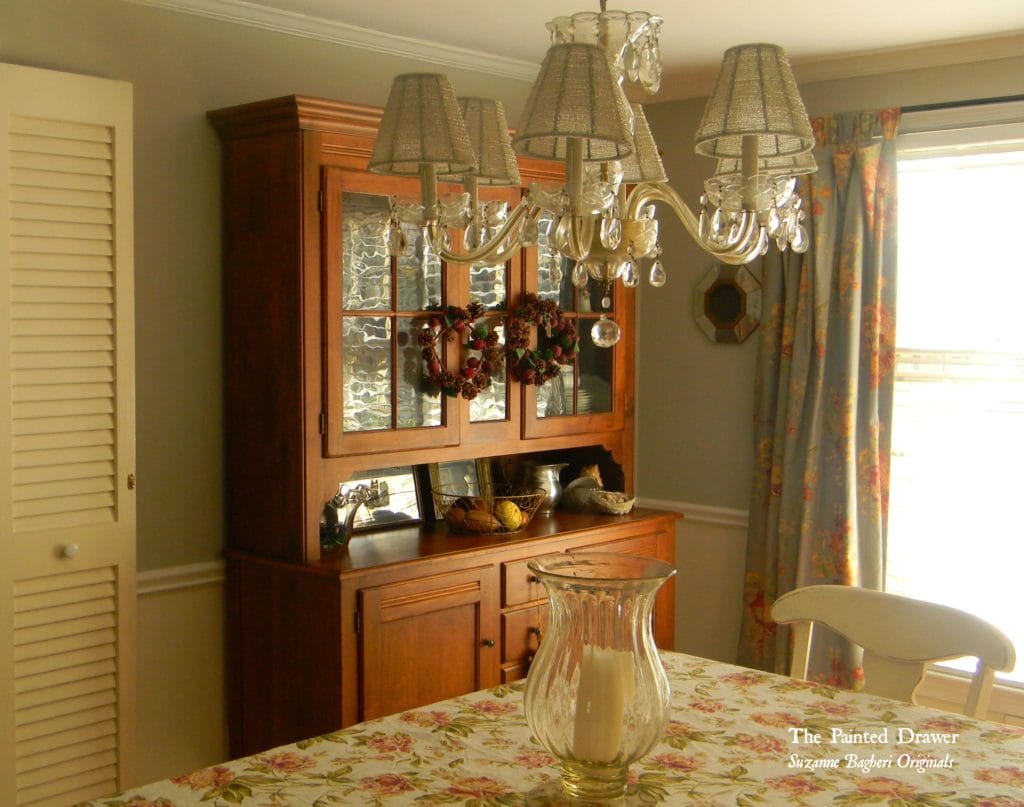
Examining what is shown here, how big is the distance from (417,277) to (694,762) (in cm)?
183

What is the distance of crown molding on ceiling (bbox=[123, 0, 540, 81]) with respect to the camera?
10.3ft

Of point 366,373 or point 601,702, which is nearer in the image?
point 601,702

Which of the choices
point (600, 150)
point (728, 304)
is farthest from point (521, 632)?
point (600, 150)

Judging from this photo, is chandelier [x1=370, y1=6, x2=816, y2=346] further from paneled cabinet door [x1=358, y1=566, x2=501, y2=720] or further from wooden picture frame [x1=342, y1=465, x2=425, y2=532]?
wooden picture frame [x1=342, y1=465, x2=425, y2=532]

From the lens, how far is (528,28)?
3.46 meters

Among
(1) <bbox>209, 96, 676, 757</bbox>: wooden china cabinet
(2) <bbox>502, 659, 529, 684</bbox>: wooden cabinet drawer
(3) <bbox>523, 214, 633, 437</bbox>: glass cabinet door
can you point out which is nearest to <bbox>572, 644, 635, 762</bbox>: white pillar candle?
(1) <bbox>209, 96, 676, 757</bbox>: wooden china cabinet

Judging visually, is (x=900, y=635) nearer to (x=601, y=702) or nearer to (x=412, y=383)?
(x=601, y=702)

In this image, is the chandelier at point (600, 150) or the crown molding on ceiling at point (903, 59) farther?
the crown molding on ceiling at point (903, 59)

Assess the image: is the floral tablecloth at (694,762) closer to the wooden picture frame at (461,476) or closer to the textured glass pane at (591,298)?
the wooden picture frame at (461,476)

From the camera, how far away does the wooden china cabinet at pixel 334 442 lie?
2.99 m

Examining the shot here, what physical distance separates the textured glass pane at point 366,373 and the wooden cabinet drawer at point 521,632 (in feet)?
2.29

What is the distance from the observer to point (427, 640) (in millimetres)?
3145

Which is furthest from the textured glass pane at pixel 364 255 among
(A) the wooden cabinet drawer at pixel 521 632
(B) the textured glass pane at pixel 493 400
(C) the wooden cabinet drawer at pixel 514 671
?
(C) the wooden cabinet drawer at pixel 514 671

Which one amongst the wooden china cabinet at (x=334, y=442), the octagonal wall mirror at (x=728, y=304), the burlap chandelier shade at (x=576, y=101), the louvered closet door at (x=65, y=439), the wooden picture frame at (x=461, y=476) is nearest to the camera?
the burlap chandelier shade at (x=576, y=101)
